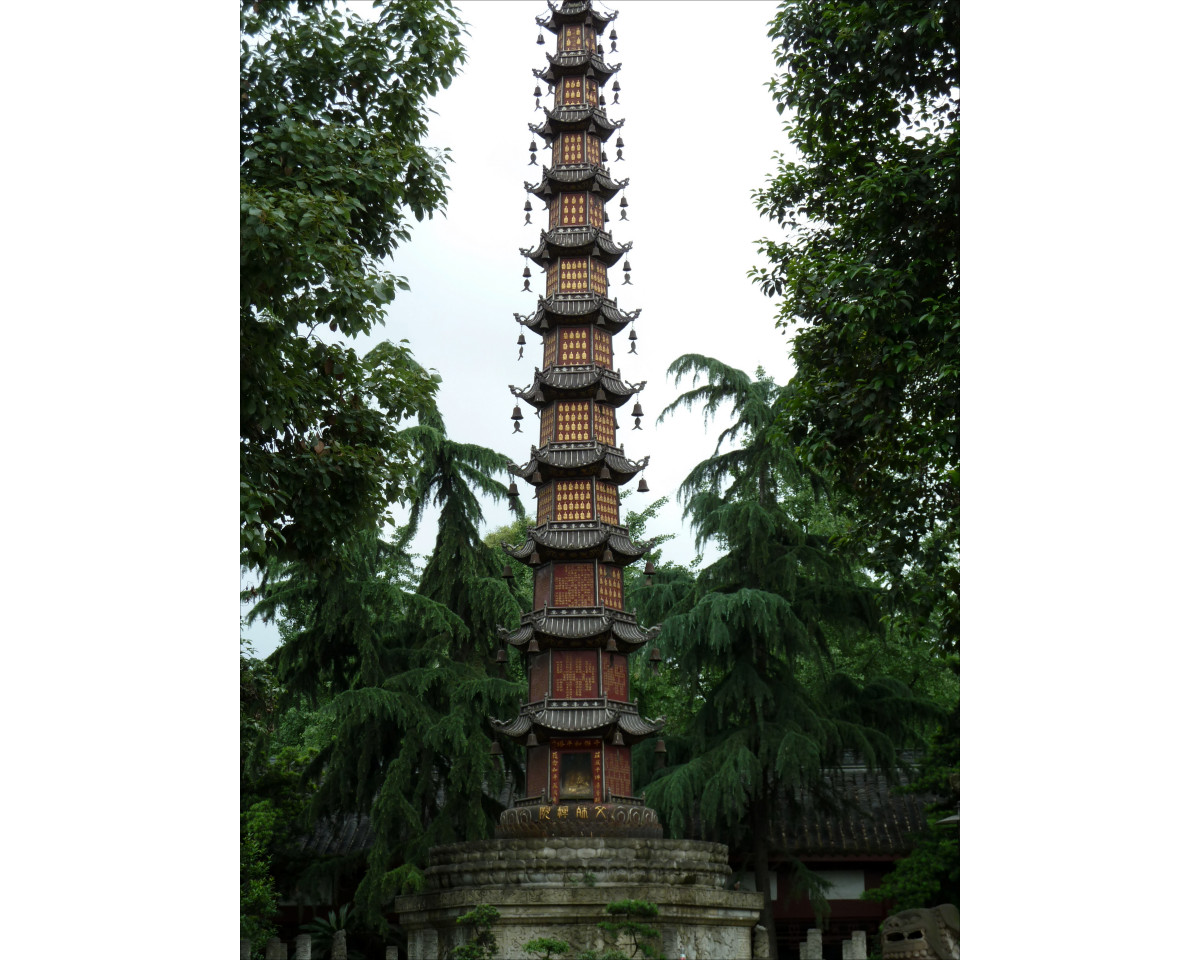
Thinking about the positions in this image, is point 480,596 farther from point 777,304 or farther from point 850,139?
point 850,139

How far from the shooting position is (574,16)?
2180 centimetres

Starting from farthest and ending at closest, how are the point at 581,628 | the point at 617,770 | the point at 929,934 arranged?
the point at 581,628
the point at 617,770
the point at 929,934

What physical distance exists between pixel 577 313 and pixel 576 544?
388cm

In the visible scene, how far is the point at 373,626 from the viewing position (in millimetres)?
21141

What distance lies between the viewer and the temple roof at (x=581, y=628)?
18281mm

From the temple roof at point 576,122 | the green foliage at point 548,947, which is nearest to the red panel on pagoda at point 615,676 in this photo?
the green foliage at point 548,947

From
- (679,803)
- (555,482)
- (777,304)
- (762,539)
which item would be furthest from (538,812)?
(777,304)

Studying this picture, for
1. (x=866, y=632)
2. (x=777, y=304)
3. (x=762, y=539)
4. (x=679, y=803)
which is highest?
(x=777, y=304)

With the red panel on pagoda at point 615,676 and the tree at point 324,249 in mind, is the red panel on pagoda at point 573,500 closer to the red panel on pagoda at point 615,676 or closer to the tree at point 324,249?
the red panel on pagoda at point 615,676

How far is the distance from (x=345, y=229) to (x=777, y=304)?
608cm

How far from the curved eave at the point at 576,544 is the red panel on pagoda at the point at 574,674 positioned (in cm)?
146

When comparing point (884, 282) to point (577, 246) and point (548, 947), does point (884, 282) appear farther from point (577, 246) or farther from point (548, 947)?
point (577, 246)

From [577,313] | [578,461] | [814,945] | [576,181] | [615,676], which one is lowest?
[814,945]

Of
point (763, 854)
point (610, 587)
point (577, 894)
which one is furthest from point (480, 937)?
point (763, 854)
